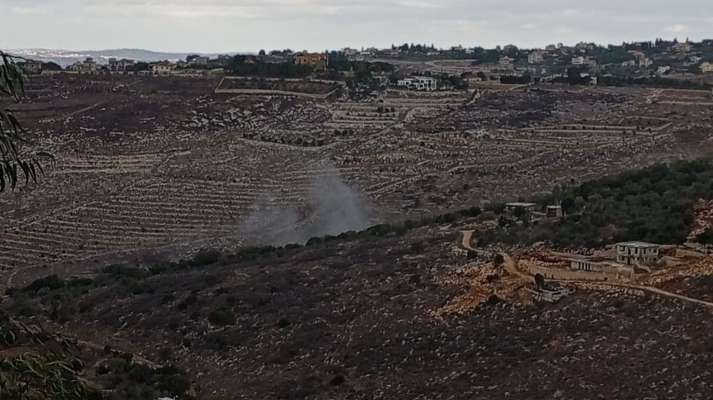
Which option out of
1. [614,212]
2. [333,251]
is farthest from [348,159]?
[614,212]

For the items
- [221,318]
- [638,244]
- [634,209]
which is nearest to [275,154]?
[634,209]

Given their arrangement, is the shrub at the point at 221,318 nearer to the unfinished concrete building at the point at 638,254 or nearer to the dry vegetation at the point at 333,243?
the dry vegetation at the point at 333,243

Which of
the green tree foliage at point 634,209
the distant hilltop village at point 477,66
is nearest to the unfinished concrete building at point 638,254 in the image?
the green tree foliage at point 634,209

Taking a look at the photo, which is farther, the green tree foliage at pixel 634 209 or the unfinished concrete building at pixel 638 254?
the green tree foliage at pixel 634 209

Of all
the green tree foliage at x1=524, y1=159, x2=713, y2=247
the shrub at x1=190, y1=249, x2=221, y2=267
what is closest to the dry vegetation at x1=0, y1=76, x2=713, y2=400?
the shrub at x1=190, y1=249, x2=221, y2=267

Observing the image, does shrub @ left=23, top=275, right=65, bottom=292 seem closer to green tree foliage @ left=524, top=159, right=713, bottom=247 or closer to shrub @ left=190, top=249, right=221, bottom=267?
shrub @ left=190, top=249, right=221, bottom=267

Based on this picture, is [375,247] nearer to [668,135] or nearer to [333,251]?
[333,251]

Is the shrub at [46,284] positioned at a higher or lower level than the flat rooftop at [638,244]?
lower
